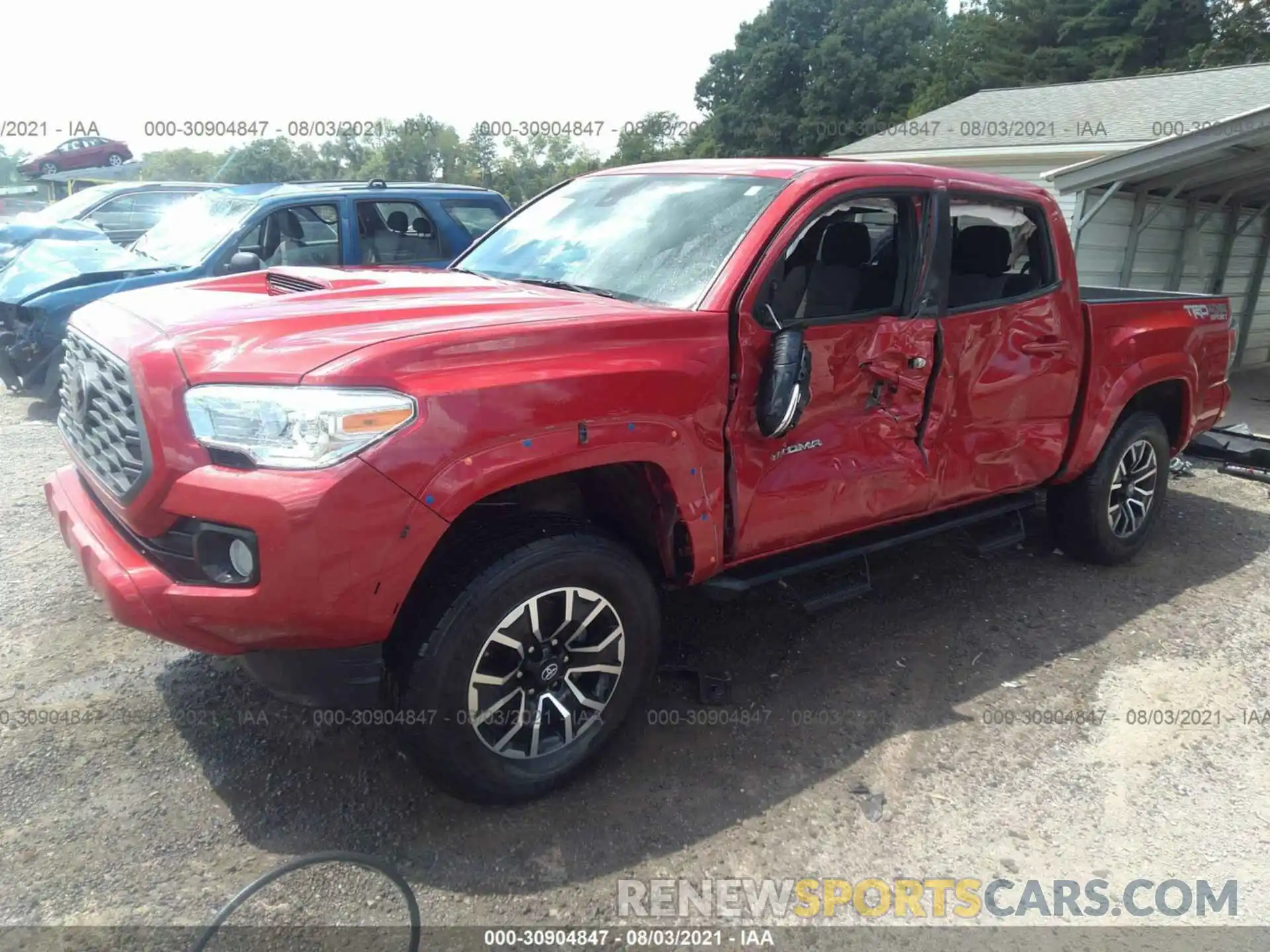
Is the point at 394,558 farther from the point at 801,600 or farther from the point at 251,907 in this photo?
the point at 801,600

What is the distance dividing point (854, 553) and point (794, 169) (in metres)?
1.54

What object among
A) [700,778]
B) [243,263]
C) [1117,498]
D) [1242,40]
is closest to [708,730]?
[700,778]

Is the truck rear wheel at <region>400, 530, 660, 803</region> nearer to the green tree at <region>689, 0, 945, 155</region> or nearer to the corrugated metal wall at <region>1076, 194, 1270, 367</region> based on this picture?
the corrugated metal wall at <region>1076, 194, 1270, 367</region>

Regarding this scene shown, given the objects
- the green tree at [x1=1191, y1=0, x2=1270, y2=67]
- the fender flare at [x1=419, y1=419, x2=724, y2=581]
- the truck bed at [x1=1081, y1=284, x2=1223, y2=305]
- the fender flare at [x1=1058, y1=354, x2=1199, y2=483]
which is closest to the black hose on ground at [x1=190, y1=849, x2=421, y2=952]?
the fender flare at [x1=419, y1=419, x2=724, y2=581]

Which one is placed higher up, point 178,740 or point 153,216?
point 153,216

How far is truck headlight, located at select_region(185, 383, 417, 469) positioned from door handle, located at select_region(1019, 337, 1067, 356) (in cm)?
291

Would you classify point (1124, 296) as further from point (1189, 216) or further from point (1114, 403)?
point (1189, 216)

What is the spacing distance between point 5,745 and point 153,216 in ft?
34.5

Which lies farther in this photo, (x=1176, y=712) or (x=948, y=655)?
(x=948, y=655)

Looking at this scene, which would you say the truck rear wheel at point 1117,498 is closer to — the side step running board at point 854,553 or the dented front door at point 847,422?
the side step running board at point 854,553

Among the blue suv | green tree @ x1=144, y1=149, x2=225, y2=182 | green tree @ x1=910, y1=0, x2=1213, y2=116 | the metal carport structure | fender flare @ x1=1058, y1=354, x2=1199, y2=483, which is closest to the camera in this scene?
fender flare @ x1=1058, y1=354, x2=1199, y2=483

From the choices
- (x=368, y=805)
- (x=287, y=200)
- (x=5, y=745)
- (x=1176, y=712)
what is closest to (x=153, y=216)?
(x=287, y=200)

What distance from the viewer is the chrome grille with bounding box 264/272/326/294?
3.09m

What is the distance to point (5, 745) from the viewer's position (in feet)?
9.88
